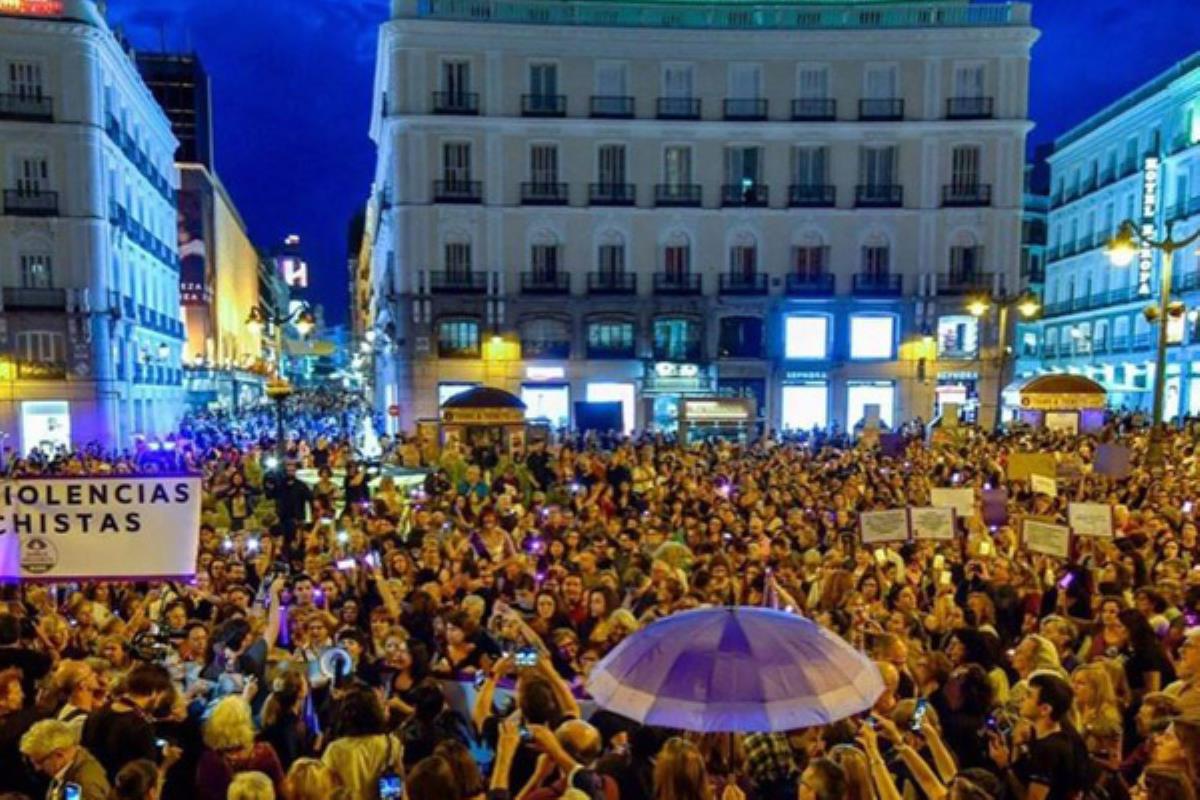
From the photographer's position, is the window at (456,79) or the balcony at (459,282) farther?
the balcony at (459,282)

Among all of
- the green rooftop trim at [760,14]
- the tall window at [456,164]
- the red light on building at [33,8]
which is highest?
the green rooftop trim at [760,14]

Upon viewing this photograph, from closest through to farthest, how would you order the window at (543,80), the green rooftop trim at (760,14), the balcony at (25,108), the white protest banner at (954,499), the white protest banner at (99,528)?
the white protest banner at (99,528) → the white protest banner at (954,499) → the balcony at (25,108) → the green rooftop trim at (760,14) → the window at (543,80)

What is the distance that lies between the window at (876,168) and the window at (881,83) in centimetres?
230

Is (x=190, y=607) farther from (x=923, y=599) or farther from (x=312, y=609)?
(x=923, y=599)

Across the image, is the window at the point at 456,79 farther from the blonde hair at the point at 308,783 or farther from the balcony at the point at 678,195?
the blonde hair at the point at 308,783

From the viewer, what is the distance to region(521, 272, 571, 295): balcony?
3931 cm

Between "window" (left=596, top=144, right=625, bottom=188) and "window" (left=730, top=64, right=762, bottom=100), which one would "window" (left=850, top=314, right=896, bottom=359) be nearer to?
"window" (left=730, top=64, right=762, bottom=100)

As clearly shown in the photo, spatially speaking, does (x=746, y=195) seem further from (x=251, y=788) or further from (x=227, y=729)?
(x=251, y=788)

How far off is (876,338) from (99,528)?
37370 millimetres

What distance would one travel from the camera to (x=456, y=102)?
3803 centimetres

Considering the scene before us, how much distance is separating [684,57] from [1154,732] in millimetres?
37971

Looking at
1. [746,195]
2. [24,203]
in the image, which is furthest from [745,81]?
[24,203]

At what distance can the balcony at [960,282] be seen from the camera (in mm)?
40094

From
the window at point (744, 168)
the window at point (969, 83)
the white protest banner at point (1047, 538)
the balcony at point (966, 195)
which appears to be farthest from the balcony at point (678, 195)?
the white protest banner at point (1047, 538)
